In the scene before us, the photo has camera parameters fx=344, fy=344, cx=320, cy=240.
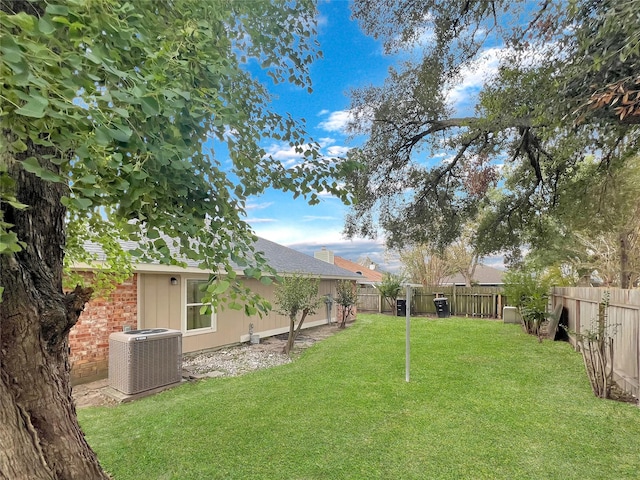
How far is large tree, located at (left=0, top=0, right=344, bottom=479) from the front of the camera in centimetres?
116

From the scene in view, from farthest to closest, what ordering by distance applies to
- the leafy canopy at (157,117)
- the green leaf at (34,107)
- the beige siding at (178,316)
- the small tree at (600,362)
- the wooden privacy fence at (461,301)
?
1. the wooden privacy fence at (461,301)
2. the beige siding at (178,316)
3. the small tree at (600,362)
4. the leafy canopy at (157,117)
5. the green leaf at (34,107)

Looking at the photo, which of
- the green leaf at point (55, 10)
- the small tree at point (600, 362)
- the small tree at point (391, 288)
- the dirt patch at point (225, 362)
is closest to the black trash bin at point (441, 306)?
the small tree at point (391, 288)

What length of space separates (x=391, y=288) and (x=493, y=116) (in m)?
13.4

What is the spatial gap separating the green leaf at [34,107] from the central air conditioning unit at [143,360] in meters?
5.27

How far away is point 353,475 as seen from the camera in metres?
3.16

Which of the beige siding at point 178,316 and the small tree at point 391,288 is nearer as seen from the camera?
the beige siding at point 178,316

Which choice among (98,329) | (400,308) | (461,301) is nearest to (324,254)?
(400,308)

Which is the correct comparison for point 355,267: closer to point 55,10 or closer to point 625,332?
point 625,332

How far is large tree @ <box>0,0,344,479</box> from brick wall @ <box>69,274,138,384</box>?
4625 millimetres

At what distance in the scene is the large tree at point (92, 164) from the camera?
1157 mm

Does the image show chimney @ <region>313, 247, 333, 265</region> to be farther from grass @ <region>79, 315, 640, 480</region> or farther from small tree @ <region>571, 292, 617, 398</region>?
small tree @ <region>571, 292, 617, 398</region>

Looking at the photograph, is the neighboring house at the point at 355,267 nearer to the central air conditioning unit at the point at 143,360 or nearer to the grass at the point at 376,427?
the grass at the point at 376,427

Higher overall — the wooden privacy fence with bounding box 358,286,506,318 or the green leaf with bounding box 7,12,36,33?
the green leaf with bounding box 7,12,36,33

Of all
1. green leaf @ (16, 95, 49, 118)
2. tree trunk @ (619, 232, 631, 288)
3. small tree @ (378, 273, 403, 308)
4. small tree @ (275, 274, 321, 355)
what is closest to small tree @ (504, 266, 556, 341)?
tree trunk @ (619, 232, 631, 288)
